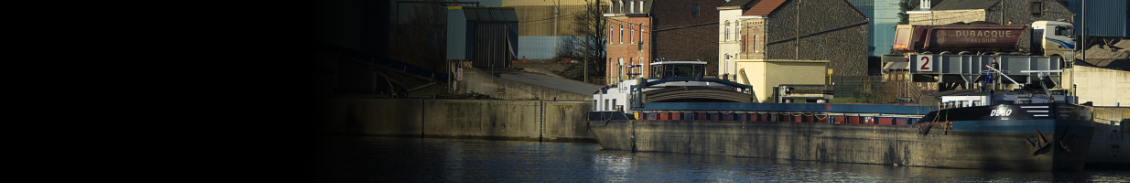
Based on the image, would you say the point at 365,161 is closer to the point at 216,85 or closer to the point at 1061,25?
the point at 216,85

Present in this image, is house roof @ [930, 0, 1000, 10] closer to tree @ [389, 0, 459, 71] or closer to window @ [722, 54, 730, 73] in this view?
window @ [722, 54, 730, 73]

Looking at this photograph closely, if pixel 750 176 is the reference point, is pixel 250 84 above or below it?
above

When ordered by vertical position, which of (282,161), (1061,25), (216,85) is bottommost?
(282,161)

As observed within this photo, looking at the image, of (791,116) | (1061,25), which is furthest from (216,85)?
(1061,25)

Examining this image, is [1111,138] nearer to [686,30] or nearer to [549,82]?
[549,82]

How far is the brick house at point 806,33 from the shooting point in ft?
221

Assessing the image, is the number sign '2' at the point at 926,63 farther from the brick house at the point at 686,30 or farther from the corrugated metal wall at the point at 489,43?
the corrugated metal wall at the point at 489,43

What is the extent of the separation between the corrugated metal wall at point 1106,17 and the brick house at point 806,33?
60.1 ft

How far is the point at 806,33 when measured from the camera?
2675 inches

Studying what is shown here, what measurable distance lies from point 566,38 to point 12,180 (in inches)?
2446

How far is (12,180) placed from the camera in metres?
23.6

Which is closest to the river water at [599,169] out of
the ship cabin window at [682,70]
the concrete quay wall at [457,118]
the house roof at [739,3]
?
the ship cabin window at [682,70]

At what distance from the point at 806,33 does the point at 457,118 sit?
24.5 metres

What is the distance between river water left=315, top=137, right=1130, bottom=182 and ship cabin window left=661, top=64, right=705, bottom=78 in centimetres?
462
